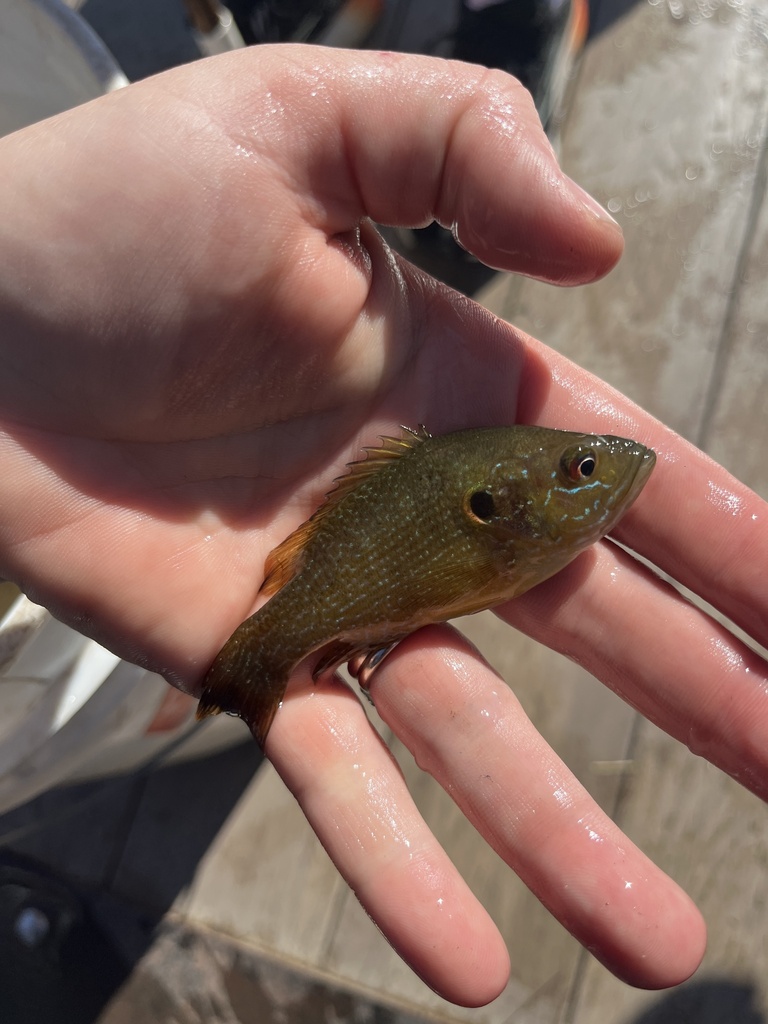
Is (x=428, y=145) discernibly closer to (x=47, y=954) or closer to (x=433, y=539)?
(x=433, y=539)

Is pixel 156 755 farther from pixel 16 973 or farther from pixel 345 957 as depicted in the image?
pixel 16 973

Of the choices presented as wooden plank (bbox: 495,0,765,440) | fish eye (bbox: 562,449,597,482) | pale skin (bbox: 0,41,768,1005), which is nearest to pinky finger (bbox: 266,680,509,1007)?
pale skin (bbox: 0,41,768,1005)

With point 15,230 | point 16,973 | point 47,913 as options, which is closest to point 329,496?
point 15,230

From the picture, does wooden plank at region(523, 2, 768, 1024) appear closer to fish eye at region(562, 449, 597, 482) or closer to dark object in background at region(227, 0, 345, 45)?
dark object in background at region(227, 0, 345, 45)

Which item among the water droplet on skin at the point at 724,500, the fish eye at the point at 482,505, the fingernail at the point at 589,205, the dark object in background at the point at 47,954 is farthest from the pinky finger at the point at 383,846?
the dark object in background at the point at 47,954

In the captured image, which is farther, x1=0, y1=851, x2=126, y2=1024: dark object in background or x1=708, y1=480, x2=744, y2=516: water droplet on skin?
x1=0, y1=851, x2=126, y2=1024: dark object in background

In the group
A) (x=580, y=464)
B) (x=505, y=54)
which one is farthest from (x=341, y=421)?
(x=505, y=54)

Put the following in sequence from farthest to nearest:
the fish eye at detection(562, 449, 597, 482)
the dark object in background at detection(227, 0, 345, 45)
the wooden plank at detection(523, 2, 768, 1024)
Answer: the dark object in background at detection(227, 0, 345, 45) → the wooden plank at detection(523, 2, 768, 1024) → the fish eye at detection(562, 449, 597, 482)
